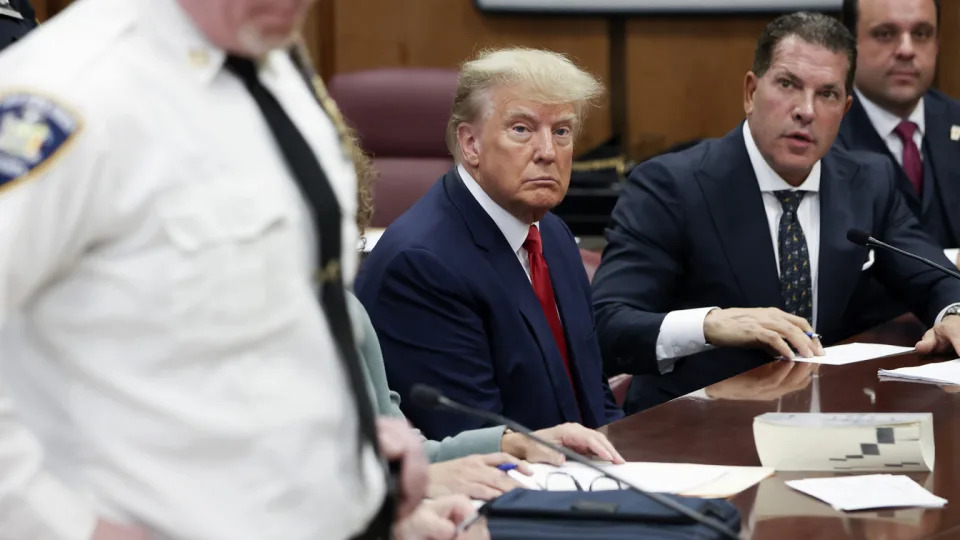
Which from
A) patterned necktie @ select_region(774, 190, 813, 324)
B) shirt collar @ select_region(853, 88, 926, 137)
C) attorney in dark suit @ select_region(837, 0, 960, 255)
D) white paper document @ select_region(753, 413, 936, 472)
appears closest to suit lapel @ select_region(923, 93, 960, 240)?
attorney in dark suit @ select_region(837, 0, 960, 255)

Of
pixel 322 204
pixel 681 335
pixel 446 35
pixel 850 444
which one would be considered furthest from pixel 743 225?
pixel 446 35

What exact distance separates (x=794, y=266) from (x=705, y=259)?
205mm

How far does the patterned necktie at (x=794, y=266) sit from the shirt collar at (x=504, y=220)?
0.82m

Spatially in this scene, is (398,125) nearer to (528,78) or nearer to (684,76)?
(684,76)

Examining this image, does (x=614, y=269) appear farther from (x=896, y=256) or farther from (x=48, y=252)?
(x=48, y=252)

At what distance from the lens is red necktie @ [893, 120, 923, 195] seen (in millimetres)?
3936

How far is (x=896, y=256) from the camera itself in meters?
3.32

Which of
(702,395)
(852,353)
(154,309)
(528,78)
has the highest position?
(154,309)

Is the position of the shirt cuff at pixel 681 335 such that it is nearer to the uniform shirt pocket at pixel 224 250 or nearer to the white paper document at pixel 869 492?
the white paper document at pixel 869 492

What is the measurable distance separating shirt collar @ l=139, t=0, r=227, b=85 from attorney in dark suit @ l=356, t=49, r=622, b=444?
1.35 meters

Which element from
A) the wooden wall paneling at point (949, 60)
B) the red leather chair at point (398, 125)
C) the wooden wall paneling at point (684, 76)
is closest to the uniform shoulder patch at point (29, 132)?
the red leather chair at point (398, 125)

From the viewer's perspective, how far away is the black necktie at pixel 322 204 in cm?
106

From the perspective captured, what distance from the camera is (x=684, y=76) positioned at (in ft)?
18.1

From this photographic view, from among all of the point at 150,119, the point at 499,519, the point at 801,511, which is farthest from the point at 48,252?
the point at 801,511
